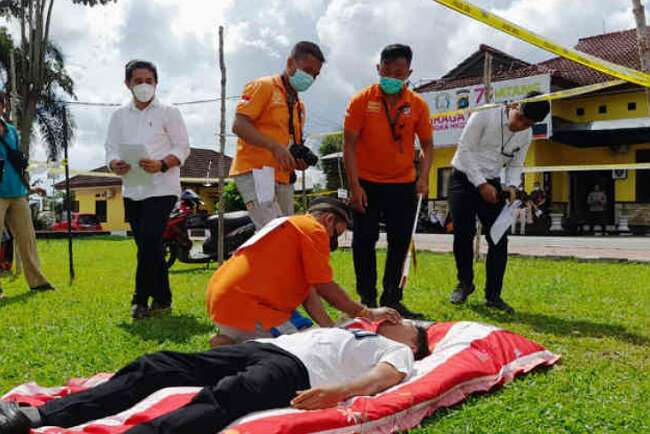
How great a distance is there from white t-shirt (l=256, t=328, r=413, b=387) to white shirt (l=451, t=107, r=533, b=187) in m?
2.95

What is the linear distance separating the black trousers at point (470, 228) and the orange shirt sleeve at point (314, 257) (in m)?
2.63

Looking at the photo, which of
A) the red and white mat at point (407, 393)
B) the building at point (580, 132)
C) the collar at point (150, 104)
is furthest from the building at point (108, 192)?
the red and white mat at point (407, 393)

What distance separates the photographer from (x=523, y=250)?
12531 millimetres

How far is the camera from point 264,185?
180 inches

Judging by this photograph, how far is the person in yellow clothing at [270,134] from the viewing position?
4.55 meters

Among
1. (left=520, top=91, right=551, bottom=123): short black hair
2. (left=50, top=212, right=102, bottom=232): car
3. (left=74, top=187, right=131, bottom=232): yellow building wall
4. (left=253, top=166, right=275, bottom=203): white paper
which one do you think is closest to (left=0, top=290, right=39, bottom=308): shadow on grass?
(left=253, top=166, right=275, bottom=203): white paper

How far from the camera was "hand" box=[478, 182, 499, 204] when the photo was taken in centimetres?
560

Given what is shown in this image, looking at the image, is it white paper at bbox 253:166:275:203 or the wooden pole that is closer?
white paper at bbox 253:166:275:203

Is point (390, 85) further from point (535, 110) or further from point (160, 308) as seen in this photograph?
point (160, 308)

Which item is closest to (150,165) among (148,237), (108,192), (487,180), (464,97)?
(148,237)

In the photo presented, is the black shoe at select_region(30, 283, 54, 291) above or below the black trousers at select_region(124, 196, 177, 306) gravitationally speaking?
below

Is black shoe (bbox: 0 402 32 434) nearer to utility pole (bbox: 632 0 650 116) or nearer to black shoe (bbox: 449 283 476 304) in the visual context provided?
utility pole (bbox: 632 0 650 116)

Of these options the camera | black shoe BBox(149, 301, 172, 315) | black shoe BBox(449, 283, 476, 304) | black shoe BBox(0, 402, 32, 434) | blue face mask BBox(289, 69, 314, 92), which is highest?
blue face mask BBox(289, 69, 314, 92)

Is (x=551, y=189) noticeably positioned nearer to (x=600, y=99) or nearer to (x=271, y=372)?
(x=600, y=99)
